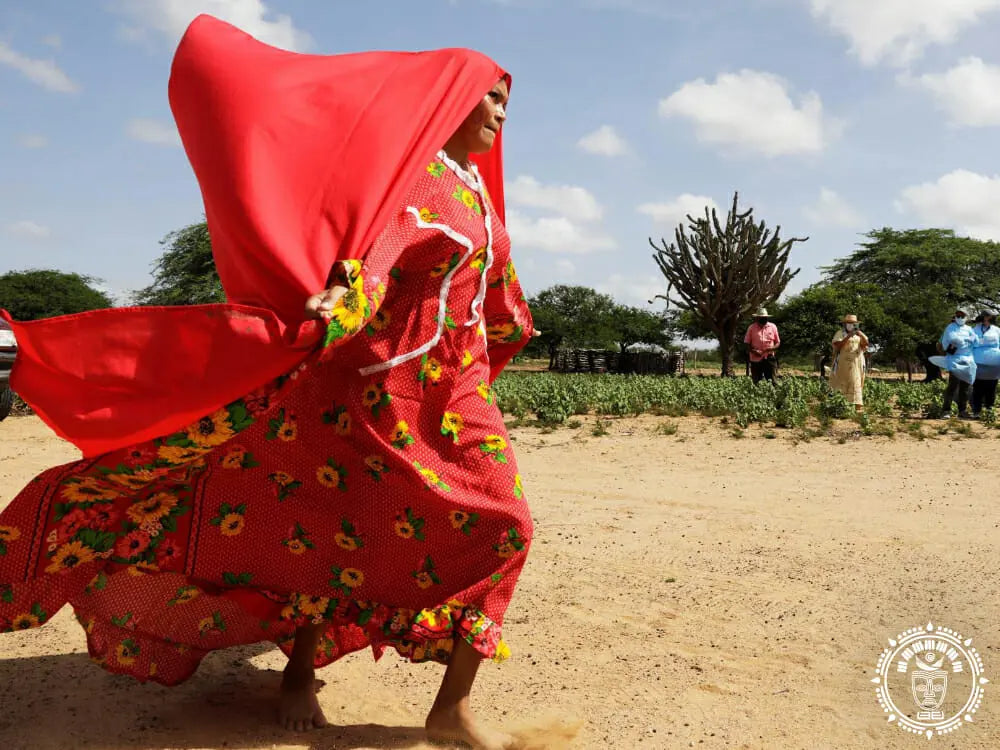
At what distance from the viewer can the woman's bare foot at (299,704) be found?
9.53ft

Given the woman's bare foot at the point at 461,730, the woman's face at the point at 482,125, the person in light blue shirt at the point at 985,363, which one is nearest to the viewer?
the woman's bare foot at the point at 461,730

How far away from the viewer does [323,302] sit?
2.30 meters

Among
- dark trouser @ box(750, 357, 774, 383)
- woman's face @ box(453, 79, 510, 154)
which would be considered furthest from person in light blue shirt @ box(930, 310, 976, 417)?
woman's face @ box(453, 79, 510, 154)

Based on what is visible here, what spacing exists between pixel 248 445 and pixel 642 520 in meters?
3.48

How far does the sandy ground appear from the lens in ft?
9.54

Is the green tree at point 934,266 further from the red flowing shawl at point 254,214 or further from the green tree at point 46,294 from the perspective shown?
the red flowing shawl at point 254,214

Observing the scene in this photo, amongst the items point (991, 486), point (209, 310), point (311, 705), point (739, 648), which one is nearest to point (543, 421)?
point (991, 486)

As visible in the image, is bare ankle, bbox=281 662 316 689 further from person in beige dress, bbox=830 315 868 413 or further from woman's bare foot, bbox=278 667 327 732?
person in beige dress, bbox=830 315 868 413

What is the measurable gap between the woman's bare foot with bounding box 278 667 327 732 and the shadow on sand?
0.04 meters

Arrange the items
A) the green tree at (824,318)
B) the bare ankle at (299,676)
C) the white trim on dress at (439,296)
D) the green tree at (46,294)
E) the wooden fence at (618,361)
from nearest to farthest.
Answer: the white trim on dress at (439,296) → the bare ankle at (299,676) → the green tree at (46,294) → the green tree at (824,318) → the wooden fence at (618,361)

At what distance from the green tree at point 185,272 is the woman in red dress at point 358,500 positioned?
87.8 ft

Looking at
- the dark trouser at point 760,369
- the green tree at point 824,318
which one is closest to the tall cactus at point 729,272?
the green tree at point 824,318

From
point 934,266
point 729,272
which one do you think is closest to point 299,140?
point 729,272

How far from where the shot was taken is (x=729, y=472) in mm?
7762
